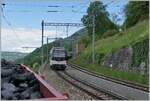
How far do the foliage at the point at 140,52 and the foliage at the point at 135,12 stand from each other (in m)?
15.9

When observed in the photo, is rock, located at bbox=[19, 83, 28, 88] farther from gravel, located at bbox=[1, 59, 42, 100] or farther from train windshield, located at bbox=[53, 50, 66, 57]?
train windshield, located at bbox=[53, 50, 66, 57]

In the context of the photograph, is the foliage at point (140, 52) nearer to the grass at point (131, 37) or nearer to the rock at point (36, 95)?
the grass at point (131, 37)

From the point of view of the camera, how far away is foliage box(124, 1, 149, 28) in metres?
65.9

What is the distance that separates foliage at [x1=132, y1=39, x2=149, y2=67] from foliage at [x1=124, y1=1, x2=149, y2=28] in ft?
52.1

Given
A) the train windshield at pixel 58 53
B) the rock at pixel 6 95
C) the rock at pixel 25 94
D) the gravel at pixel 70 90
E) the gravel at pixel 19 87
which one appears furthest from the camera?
the train windshield at pixel 58 53

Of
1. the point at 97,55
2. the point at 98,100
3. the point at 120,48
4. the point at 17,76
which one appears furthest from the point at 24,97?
the point at 97,55

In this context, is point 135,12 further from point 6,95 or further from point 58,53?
point 6,95

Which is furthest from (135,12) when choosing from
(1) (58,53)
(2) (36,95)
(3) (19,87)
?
(2) (36,95)

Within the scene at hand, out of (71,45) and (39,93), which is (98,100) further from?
(71,45)

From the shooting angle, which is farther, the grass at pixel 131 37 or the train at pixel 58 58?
the train at pixel 58 58

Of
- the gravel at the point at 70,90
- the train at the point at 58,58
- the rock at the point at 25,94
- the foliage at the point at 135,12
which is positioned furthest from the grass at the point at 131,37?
the rock at the point at 25,94

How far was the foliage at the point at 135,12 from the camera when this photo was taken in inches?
2594

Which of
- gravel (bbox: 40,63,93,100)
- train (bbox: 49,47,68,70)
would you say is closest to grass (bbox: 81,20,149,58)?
train (bbox: 49,47,68,70)

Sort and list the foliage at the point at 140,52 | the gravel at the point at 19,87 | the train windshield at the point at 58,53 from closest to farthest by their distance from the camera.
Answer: the gravel at the point at 19,87 → the foliage at the point at 140,52 → the train windshield at the point at 58,53
